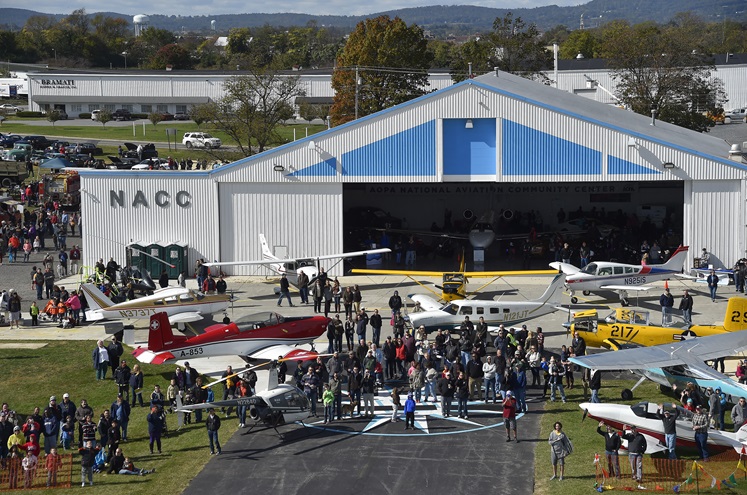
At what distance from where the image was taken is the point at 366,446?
23.5m

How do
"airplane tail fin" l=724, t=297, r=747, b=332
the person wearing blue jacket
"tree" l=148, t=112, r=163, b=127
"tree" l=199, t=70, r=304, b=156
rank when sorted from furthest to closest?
"tree" l=148, t=112, r=163, b=127, "tree" l=199, t=70, r=304, b=156, "airplane tail fin" l=724, t=297, r=747, b=332, the person wearing blue jacket

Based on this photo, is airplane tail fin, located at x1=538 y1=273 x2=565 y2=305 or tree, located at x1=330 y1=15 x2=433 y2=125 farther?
tree, located at x1=330 y1=15 x2=433 y2=125

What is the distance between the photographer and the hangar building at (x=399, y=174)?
4038 centimetres

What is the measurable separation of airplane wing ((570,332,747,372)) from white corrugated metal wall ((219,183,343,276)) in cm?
1897

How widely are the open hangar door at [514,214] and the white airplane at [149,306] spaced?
1225cm

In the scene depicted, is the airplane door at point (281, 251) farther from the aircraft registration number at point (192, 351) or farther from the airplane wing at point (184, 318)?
the aircraft registration number at point (192, 351)

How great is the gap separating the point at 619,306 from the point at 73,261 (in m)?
23.4

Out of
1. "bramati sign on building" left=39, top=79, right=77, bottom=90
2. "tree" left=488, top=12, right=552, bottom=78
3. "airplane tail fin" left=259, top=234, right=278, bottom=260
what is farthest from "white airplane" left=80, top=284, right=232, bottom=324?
"bramati sign on building" left=39, top=79, right=77, bottom=90

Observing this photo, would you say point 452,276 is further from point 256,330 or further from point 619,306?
point 256,330

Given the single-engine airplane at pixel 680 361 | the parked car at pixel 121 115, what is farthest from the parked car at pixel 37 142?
the single-engine airplane at pixel 680 361

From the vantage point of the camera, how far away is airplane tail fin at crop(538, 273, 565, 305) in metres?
32.2

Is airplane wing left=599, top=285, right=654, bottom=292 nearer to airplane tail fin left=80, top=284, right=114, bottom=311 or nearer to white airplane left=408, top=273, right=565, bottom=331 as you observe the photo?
white airplane left=408, top=273, right=565, bottom=331

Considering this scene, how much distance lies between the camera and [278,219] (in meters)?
42.6

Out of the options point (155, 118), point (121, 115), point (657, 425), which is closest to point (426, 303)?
point (657, 425)
